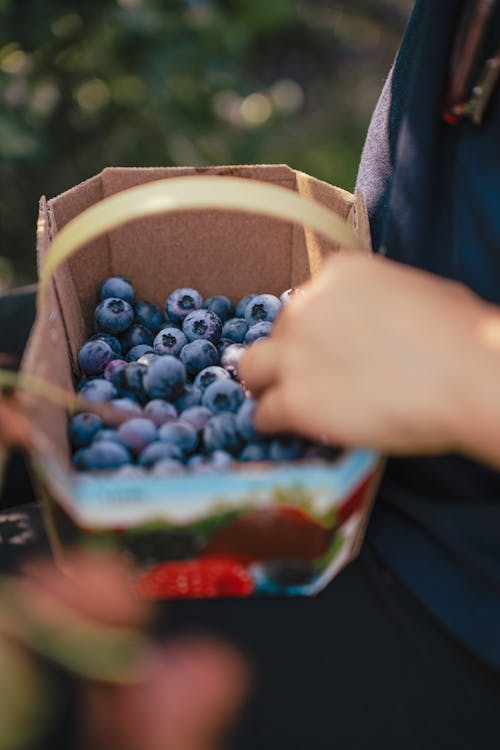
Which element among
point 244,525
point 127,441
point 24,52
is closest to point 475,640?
point 244,525

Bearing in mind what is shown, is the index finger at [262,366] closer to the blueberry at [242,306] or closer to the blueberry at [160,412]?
the blueberry at [160,412]

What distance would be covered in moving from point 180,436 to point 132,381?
0.43 ft

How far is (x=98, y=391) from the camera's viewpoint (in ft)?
2.87

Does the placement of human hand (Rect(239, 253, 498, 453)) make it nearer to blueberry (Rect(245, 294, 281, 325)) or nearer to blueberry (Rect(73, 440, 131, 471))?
blueberry (Rect(73, 440, 131, 471))

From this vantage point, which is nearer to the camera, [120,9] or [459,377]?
[459,377]

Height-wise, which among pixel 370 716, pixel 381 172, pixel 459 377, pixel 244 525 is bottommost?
pixel 370 716

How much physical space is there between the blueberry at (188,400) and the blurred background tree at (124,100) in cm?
135

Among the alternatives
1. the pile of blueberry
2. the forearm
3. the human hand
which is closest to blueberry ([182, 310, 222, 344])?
the pile of blueberry

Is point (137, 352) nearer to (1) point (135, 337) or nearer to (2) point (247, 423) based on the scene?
(1) point (135, 337)

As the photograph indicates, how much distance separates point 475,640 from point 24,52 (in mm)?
1883

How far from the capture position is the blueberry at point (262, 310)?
103cm

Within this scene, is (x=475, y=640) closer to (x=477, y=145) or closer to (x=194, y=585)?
(x=194, y=585)

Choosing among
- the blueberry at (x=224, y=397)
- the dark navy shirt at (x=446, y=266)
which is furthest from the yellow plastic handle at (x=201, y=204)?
the blueberry at (x=224, y=397)

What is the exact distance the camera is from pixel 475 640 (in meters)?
0.73
